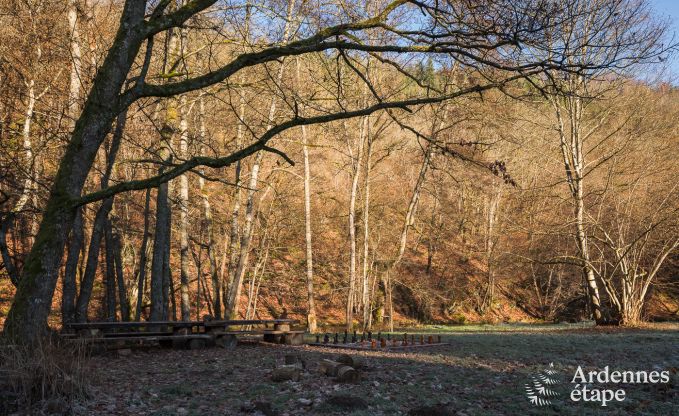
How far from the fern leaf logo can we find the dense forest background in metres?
2.80

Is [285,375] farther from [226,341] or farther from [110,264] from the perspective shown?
[110,264]

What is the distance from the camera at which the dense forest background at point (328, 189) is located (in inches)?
536

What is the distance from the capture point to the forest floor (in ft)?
20.6

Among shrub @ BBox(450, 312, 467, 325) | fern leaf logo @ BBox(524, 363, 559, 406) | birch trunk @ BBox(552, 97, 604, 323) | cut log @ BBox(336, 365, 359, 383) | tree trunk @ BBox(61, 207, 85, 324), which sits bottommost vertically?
fern leaf logo @ BBox(524, 363, 559, 406)

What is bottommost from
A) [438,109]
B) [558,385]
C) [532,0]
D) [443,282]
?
[558,385]

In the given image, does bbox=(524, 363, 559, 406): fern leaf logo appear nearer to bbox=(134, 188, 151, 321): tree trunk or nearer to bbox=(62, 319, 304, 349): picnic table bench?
bbox=(62, 319, 304, 349): picnic table bench

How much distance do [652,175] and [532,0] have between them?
1618 cm

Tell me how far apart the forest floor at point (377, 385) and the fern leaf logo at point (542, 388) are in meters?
0.09

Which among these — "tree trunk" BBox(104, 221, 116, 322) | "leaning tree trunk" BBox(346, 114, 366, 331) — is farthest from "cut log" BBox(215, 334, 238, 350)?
"leaning tree trunk" BBox(346, 114, 366, 331)

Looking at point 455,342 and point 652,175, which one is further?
point 652,175

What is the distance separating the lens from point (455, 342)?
45.0ft

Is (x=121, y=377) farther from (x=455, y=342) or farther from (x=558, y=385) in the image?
(x=455, y=342)

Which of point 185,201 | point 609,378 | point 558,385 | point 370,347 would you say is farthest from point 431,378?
point 185,201

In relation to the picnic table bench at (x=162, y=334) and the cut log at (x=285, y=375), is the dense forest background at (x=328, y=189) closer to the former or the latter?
the picnic table bench at (x=162, y=334)
